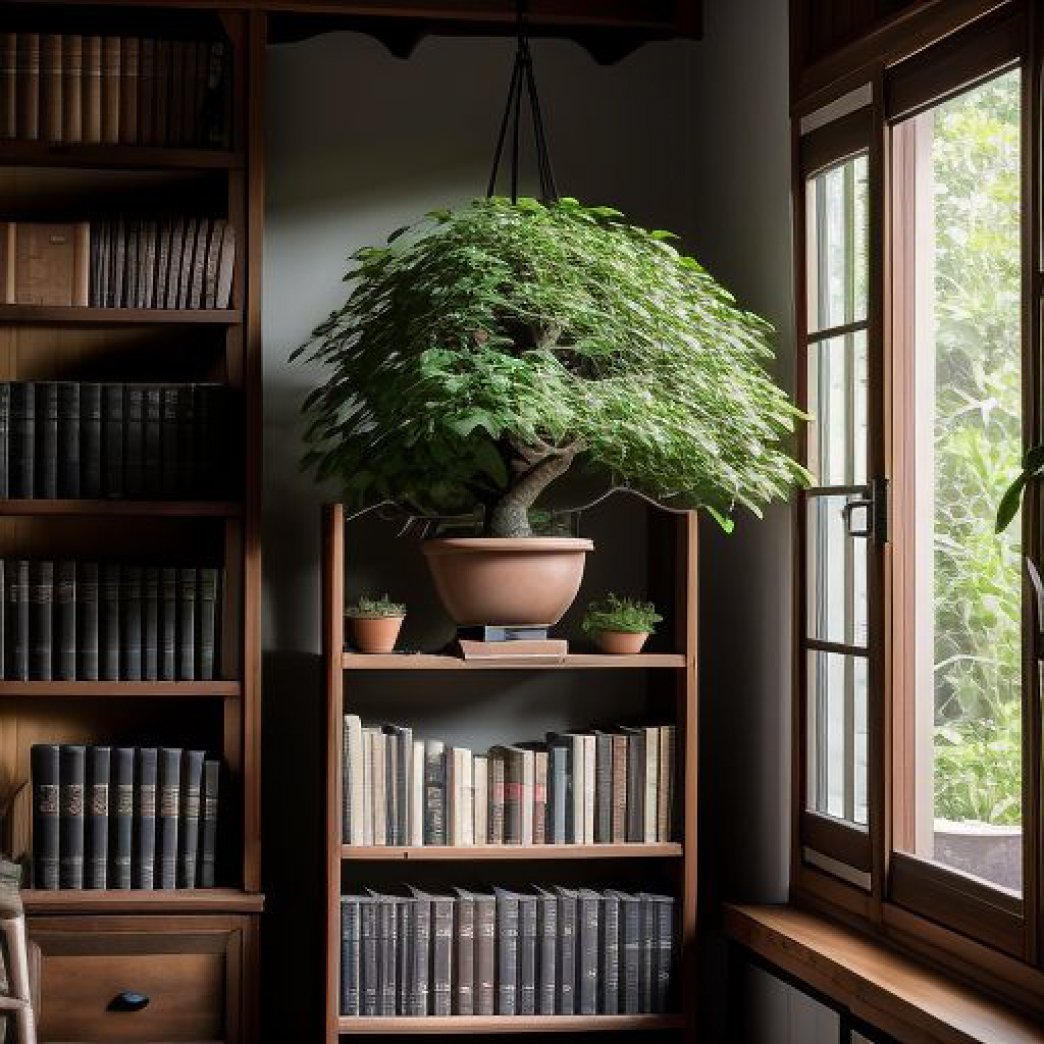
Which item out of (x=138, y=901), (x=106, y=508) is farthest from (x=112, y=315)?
(x=138, y=901)

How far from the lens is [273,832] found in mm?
4043

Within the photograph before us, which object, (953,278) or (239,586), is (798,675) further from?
(239,586)

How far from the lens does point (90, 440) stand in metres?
3.71

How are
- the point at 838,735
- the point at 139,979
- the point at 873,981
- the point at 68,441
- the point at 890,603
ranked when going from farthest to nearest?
the point at 68,441
the point at 139,979
the point at 838,735
the point at 890,603
the point at 873,981

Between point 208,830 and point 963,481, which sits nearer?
point 963,481

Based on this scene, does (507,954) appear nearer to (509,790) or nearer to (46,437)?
(509,790)

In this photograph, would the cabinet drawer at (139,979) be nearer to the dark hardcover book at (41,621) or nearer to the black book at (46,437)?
the dark hardcover book at (41,621)

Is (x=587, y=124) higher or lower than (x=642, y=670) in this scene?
higher

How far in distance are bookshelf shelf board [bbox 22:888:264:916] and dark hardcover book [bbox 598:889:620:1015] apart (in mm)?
729

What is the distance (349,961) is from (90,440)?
1.25 m

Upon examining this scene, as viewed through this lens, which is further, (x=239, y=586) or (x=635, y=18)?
(x=635, y=18)

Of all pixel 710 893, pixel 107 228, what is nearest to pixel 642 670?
pixel 710 893

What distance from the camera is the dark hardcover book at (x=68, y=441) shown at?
3697 mm

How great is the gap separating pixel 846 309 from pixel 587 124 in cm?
107
